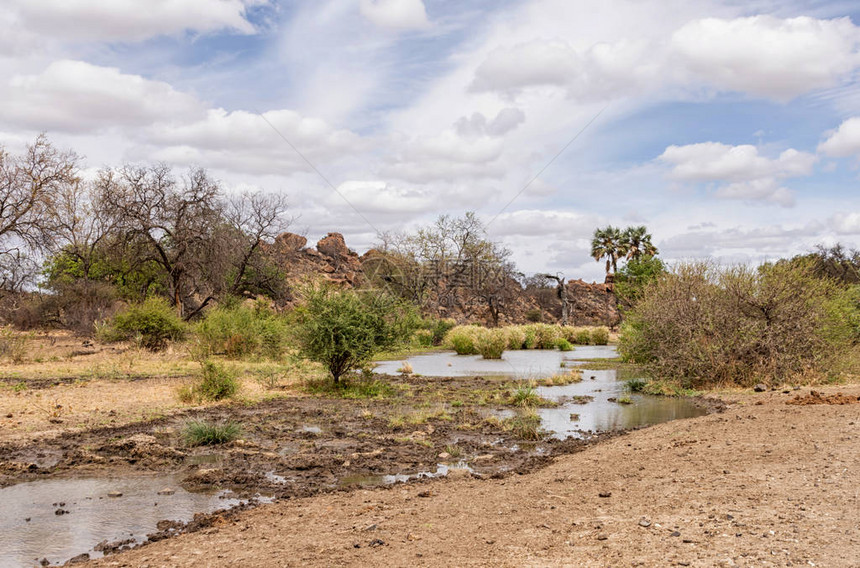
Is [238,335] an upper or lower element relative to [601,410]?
upper

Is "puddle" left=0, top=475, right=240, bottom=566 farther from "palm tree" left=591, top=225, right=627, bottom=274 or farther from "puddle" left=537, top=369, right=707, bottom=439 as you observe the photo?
"palm tree" left=591, top=225, right=627, bottom=274

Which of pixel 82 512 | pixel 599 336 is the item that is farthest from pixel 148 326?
pixel 599 336

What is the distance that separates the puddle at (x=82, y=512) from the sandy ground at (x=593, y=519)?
742mm

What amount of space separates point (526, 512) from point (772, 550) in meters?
2.25

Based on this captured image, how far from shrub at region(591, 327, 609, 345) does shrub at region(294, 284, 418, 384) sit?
26887 millimetres

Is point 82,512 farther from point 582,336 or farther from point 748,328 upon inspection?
point 582,336

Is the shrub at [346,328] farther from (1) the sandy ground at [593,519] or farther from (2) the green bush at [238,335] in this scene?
(1) the sandy ground at [593,519]

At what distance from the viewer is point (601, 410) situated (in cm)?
1462

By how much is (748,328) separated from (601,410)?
5.53 m

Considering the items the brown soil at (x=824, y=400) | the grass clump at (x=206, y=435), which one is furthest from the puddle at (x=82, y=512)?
the brown soil at (x=824, y=400)

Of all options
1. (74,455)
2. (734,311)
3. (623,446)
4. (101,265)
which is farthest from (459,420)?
(101,265)

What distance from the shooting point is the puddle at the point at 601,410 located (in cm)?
1250

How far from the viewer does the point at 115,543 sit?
5.89m

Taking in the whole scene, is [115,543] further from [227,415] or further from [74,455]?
[227,415]
